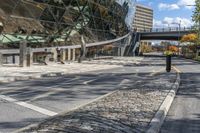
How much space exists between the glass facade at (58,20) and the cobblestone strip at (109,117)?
27.2 m

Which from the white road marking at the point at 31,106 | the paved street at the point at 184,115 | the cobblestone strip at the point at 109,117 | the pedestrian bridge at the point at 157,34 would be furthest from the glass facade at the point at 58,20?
the pedestrian bridge at the point at 157,34

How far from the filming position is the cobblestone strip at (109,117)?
9047 millimetres

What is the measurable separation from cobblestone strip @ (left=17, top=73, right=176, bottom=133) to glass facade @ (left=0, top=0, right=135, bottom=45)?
2725 cm

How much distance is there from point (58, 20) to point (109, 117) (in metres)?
40.0

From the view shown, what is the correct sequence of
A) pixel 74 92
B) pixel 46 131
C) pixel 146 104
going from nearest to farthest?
pixel 46 131
pixel 146 104
pixel 74 92

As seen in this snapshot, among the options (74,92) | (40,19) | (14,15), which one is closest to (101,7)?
(40,19)

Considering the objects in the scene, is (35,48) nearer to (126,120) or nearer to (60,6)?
(60,6)

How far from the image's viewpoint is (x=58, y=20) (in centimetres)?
4997

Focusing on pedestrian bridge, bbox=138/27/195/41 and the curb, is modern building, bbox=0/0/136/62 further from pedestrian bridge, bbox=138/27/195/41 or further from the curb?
pedestrian bridge, bbox=138/27/195/41

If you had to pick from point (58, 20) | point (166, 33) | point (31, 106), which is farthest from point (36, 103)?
point (166, 33)

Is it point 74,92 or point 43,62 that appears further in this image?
point 43,62

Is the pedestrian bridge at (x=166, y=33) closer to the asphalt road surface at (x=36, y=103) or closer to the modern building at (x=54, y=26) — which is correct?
the modern building at (x=54, y=26)

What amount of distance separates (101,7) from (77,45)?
14.3m

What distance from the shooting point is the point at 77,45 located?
174ft
